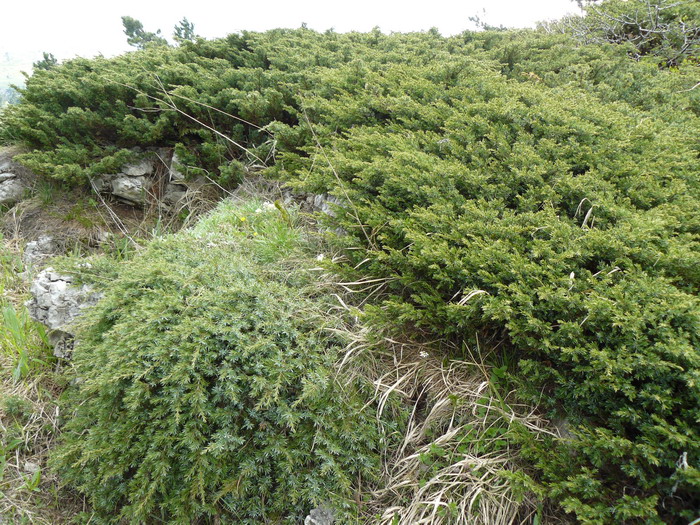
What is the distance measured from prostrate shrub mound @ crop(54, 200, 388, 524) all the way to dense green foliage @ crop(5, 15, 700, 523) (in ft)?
0.56

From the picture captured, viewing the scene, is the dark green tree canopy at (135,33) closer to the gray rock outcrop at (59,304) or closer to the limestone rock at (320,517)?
the gray rock outcrop at (59,304)

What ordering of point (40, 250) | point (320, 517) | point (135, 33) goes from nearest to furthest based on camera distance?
1. point (320, 517)
2. point (40, 250)
3. point (135, 33)

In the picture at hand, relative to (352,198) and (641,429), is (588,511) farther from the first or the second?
(352,198)

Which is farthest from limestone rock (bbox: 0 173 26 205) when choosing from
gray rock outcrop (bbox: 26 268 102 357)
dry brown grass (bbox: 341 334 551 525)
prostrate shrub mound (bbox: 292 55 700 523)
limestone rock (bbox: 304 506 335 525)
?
limestone rock (bbox: 304 506 335 525)

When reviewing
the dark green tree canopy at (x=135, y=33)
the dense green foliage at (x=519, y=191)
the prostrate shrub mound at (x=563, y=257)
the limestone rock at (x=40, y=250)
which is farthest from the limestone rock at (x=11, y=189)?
the dark green tree canopy at (x=135, y=33)

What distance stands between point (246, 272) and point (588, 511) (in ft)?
7.03

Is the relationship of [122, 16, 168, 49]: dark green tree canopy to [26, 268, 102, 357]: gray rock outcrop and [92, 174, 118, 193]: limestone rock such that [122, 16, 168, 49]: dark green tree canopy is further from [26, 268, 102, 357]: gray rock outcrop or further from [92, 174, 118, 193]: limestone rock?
[26, 268, 102, 357]: gray rock outcrop

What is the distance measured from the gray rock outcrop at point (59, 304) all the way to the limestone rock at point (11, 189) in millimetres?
2412

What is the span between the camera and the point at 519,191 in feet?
8.13

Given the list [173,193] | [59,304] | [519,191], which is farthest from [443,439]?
[173,193]

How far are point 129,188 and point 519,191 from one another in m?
4.33

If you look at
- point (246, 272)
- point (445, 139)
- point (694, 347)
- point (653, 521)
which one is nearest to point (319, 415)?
point (246, 272)

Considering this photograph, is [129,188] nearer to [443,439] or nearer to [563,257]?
[443,439]

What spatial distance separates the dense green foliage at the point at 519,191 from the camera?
1.48 meters
